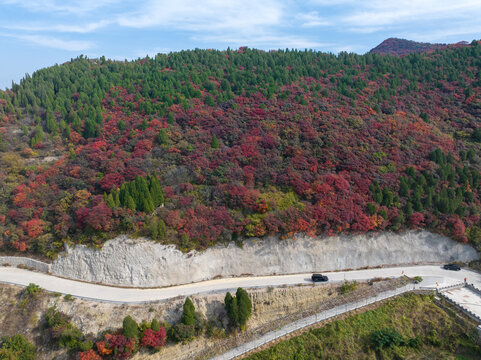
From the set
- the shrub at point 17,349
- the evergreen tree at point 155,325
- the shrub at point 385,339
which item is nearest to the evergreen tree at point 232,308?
the evergreen tree at point 155,325

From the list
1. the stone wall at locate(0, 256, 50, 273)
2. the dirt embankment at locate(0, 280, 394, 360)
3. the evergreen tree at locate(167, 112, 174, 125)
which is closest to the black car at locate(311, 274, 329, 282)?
the dirt embankment at locate(0, 280, 394, 360)

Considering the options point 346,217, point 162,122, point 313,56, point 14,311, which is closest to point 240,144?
point 162,122

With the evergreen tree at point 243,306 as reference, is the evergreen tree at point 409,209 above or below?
above

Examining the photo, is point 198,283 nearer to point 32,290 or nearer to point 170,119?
point 32,290

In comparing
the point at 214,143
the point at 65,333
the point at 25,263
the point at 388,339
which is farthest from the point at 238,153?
the point at 25,263

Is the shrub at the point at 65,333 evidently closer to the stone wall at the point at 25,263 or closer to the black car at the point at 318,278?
the stone wall at the point at 25,263

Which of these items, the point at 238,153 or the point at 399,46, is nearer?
the point at 238,153
